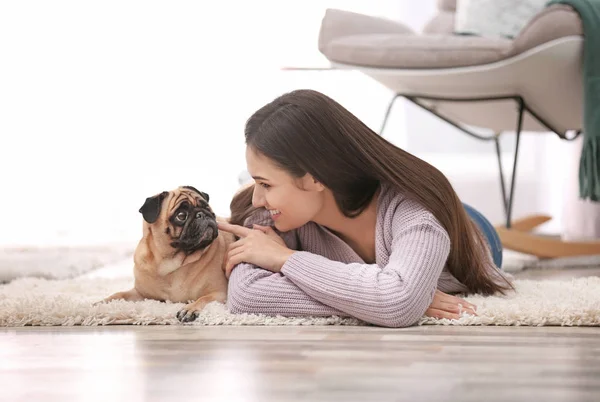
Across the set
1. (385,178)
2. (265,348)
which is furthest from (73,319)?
(385,178)

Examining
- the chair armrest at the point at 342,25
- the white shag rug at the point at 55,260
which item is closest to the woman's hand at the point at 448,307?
the white shag rug at the point at 55,260

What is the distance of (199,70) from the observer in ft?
12.7

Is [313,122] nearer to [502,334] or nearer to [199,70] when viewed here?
[502,334]

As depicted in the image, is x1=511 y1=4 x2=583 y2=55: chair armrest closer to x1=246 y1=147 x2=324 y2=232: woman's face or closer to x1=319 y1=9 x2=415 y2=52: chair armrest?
x1=319 y1=9 x2=415 y2=52: chair armrest

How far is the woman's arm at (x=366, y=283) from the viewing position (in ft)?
4.80

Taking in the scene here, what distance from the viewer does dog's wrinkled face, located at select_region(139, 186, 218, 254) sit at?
5.48 ft

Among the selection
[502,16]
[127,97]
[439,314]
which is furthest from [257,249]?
[127,97]

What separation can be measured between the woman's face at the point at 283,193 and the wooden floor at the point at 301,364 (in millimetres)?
228

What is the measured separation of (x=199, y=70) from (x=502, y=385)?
9.96 ft

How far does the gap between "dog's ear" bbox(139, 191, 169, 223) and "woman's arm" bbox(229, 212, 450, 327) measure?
0.20 metres

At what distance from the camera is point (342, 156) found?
1.59 metres

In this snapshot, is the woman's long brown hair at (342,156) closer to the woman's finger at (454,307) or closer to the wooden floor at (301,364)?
the woman's finger at (454,307)

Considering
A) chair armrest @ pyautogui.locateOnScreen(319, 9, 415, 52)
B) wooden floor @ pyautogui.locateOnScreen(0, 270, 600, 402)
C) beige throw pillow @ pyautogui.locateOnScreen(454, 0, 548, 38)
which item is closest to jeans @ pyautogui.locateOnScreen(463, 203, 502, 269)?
wooden floor @ pyautogui.locateOnScreen(0, 270, 600, 402)

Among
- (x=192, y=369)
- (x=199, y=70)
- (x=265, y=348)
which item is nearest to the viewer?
(x=192, y=369)
